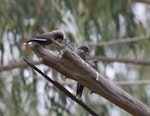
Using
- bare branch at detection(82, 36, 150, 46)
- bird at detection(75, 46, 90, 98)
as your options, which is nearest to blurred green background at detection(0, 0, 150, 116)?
bare branch at detection(82, 36, 150, 46)

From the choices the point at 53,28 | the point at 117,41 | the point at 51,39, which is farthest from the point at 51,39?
the point at 117,41

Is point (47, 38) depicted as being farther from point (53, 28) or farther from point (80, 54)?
point (53, 28)

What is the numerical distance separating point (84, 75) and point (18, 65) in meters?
1.87

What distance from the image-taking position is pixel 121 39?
3.00m

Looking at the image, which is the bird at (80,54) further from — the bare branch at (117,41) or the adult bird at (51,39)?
the bare branch at (117,41)

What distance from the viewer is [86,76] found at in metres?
0.79

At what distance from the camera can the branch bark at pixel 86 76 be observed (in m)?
0.77

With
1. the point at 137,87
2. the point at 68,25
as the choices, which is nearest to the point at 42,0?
the point at 68,25

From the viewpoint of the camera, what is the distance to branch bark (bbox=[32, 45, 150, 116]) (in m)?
0.77

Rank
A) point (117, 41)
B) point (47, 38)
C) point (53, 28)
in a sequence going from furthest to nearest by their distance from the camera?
point (117, 41)
point (53, 28)
point (47, 38)

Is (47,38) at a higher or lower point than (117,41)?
higher

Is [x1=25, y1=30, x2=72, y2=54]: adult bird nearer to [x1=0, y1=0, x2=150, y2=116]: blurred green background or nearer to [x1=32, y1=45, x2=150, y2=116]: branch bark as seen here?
[x1=32, y1=45, x2=150, y2=116]: branch bark

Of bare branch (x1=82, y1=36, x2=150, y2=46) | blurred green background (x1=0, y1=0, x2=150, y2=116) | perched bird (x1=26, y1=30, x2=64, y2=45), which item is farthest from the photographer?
bare branch (x1=82, y1=36, x2=150, y2=46)

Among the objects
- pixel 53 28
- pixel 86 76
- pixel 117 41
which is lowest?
pixel 117 41
